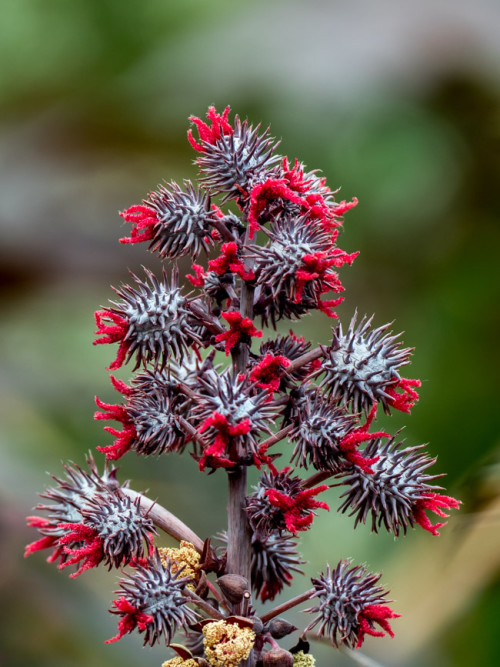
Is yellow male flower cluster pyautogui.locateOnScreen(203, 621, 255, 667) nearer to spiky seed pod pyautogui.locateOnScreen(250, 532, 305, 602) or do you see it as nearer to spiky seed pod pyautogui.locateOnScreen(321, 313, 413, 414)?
spiky seed pod pyautogui.locateOnScreen(250, 532, 305, 602)

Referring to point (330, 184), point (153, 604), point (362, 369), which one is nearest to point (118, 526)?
point (153, 604)

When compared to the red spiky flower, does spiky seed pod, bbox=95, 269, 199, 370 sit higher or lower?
lower

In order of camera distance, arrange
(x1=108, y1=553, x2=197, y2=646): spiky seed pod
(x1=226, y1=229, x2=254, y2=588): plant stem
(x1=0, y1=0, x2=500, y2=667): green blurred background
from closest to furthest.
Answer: (x1=108, y1=553, x2=197, y2=646): spiky seed pod → (x1=226, y1=229, x2=254, y2=588): plant stem → (x1=0, y1=0, x2=500, y2=667): green blurred background

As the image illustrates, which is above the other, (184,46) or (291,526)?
(184,46)

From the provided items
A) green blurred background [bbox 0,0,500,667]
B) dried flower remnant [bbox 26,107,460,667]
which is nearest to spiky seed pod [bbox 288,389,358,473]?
dried flower remnant [bbox 26,107,460,667]

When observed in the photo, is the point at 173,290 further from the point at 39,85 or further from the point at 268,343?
the point at 39,85

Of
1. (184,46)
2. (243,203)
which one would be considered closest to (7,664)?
Answer: (243,203)

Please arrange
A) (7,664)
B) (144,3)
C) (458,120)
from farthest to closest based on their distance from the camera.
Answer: (144,3)
(458,120)
(7,664)
